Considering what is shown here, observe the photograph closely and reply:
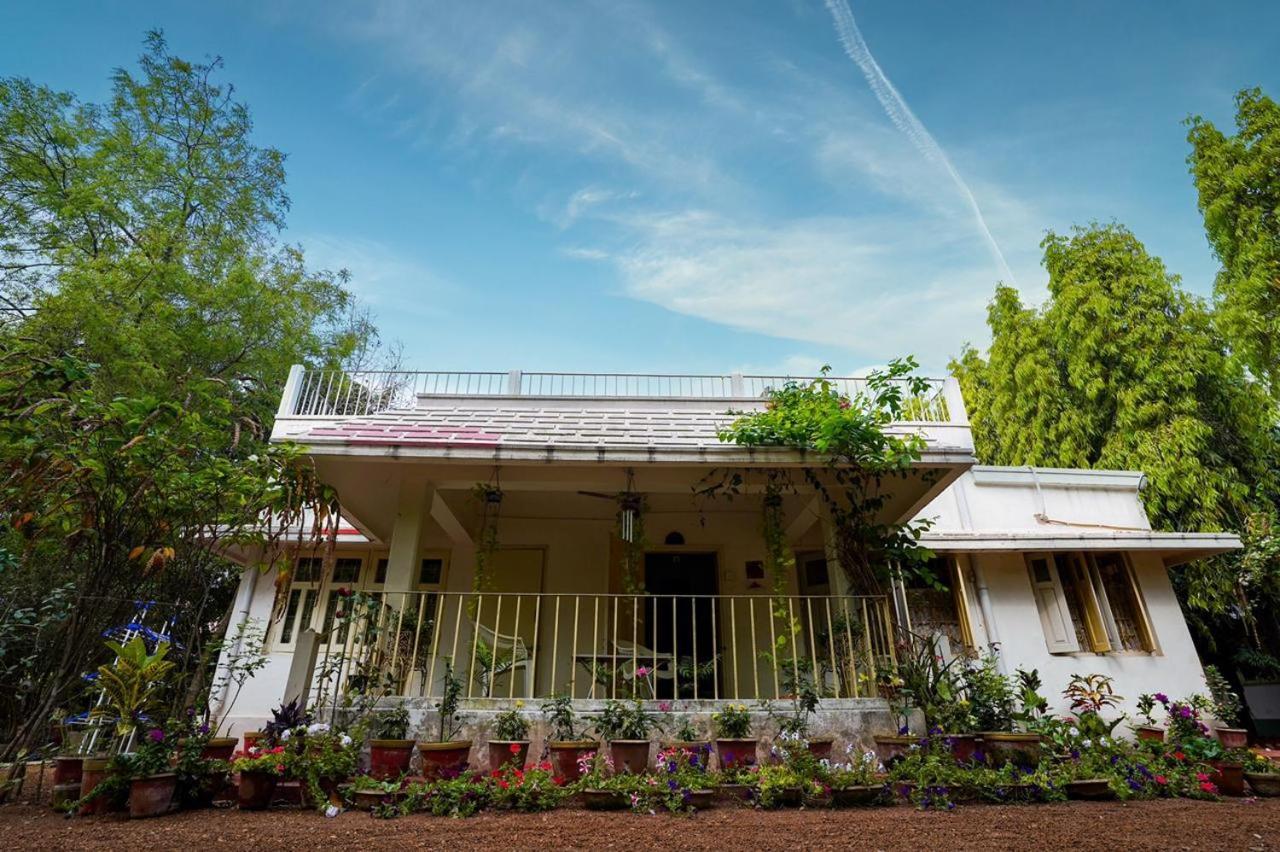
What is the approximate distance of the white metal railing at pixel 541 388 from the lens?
789cm

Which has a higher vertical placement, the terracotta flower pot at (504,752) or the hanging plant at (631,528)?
the hanging plant at (631,528)

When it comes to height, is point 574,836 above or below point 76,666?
below

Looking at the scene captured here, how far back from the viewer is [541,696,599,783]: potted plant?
363 cm

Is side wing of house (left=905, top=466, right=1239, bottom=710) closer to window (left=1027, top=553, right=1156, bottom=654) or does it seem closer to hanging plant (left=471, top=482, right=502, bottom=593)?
window (left=1027, top=553, right=1156, bottom=654)

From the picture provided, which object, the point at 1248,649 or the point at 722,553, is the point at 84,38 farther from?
the point at 1248,649

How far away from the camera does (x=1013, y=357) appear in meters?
12.1

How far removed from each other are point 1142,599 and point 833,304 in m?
5.60

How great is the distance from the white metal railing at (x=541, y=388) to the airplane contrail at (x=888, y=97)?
520cm

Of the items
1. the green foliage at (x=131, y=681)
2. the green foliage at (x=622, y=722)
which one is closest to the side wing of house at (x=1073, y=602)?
the green foliage at (x=622, y=722)

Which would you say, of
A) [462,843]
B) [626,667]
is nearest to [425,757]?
[462,843]

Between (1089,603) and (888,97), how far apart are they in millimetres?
8989

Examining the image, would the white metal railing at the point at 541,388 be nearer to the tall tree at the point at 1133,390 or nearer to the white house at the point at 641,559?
the white house at the point at 641,559

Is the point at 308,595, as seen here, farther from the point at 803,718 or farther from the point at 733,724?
the point at 803,718

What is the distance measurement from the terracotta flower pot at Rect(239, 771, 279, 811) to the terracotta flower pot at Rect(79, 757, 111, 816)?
0.69 metres
